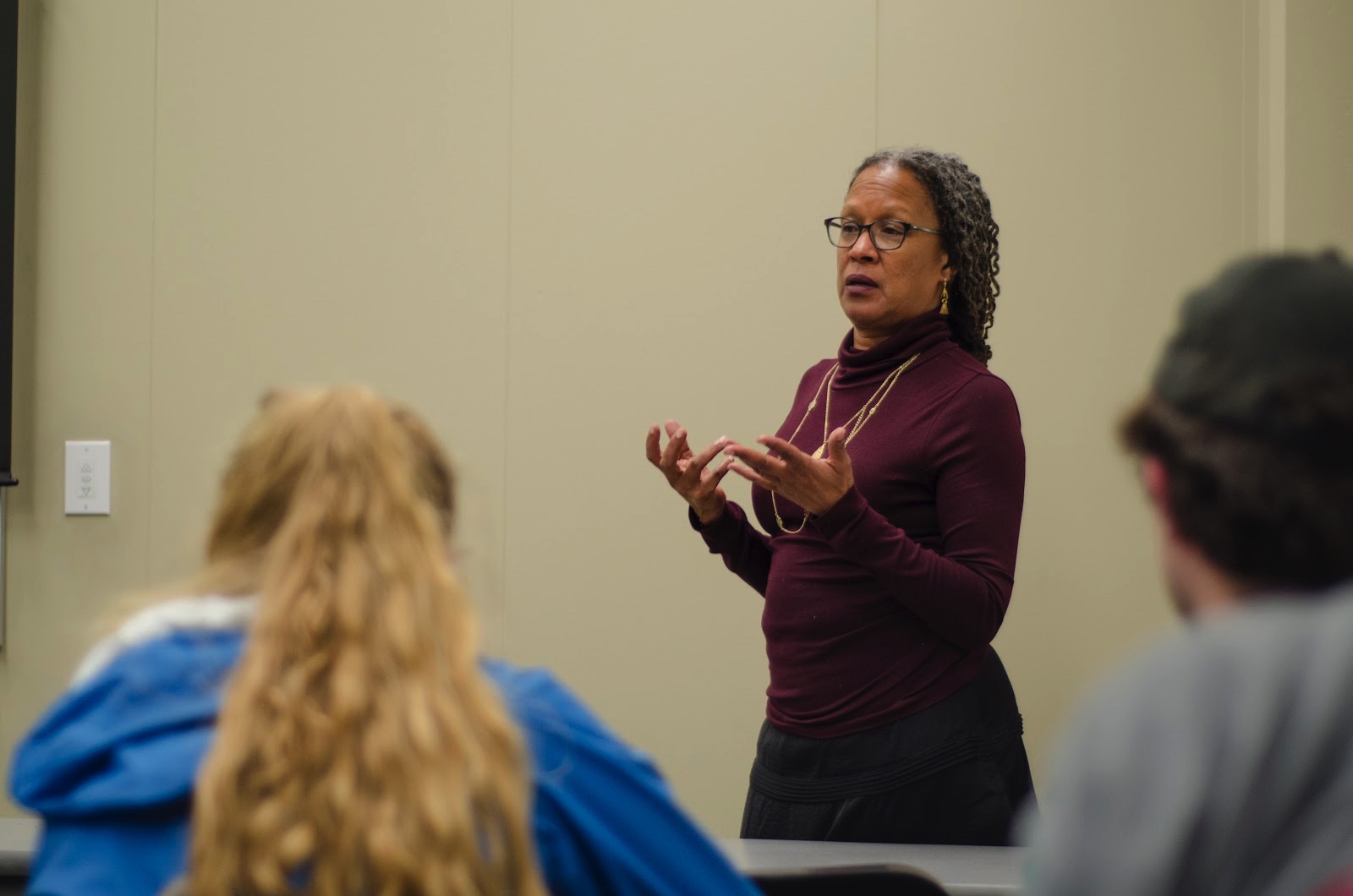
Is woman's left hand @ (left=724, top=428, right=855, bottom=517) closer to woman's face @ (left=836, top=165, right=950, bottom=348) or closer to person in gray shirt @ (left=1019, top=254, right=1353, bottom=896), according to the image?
woman's face @ (left=836, top=165, right=950, bottom=348)

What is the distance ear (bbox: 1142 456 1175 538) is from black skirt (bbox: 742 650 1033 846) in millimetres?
1130

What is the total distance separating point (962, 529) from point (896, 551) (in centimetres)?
14

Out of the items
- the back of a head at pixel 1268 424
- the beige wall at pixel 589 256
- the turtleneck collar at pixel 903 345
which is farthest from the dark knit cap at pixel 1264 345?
the beige wall at pixel 589 256

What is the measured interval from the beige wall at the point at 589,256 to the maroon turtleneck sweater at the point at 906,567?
34.2 inches

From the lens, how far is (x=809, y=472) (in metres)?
1.74

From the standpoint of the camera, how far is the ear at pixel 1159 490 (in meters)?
0.72

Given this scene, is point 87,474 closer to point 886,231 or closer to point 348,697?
point 886,231

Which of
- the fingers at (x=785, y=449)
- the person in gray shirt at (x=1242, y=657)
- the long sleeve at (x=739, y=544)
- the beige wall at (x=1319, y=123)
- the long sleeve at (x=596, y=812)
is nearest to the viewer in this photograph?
the person in gray shirt at (x=1242, y=657)

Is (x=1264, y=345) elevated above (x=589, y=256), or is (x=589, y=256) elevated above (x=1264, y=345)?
(x=589, y=256)

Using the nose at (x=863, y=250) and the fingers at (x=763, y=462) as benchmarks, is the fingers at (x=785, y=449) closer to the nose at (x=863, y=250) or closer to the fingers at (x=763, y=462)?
the fingers at (x=763, y=462)

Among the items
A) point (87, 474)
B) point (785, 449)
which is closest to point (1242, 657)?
point (785, 449)

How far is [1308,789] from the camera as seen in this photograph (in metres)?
0.56

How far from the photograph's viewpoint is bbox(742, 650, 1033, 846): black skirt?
181cm

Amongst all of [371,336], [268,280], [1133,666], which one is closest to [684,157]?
[371,336]
